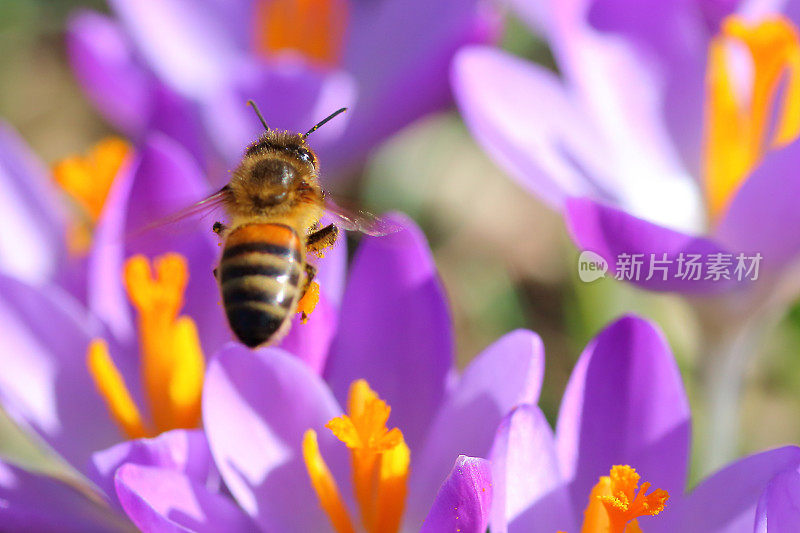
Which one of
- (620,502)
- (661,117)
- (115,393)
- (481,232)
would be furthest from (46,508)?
(481,232)

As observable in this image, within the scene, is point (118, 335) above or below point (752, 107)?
below

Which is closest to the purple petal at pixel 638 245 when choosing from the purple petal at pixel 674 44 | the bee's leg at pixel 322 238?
the bee's leg at pixel 322 238

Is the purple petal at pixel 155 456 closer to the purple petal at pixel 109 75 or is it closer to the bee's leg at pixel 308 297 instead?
the bee's leg at pixel 308 297

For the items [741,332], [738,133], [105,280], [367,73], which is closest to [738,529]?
[741,332]

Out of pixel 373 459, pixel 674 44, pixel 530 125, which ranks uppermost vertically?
pixel 674 44

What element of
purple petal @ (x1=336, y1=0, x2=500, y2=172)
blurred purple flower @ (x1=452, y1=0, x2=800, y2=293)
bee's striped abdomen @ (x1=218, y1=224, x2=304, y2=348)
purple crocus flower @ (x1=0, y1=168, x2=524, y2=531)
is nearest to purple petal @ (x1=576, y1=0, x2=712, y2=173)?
blurred purple flower @ (x1=452, y1=0, x2=800, y2=293)

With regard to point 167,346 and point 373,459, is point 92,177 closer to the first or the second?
point 167,346

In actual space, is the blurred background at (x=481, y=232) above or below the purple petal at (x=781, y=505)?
above
